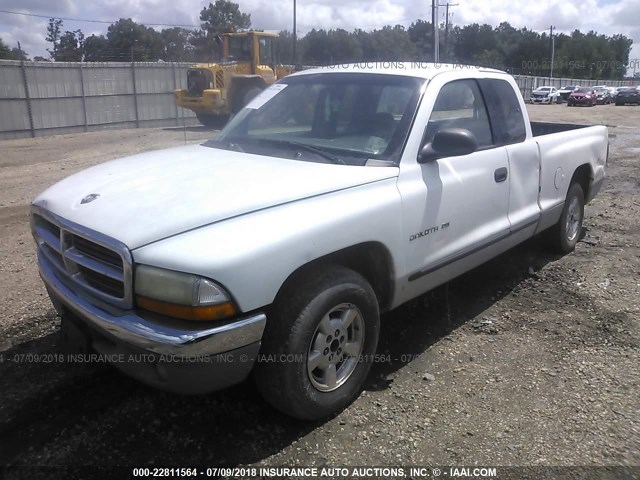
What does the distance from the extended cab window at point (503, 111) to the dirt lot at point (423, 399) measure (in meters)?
1.33

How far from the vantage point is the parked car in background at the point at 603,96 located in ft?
156

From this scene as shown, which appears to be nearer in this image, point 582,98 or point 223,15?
point 582,98

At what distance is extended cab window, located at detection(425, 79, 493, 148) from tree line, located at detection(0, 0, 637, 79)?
15464mm

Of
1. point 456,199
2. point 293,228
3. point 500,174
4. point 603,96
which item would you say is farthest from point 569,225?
point 603,96

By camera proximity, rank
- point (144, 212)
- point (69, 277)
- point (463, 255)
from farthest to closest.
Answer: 1. point (463, 255)
2. point (69, 277)
3. point (144, 212)

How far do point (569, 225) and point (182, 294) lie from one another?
179 inches

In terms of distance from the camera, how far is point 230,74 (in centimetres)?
1931

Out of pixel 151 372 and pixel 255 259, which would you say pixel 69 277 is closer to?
pixel 151 372

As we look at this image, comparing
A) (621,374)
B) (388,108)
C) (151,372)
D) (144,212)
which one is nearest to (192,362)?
(151,372)

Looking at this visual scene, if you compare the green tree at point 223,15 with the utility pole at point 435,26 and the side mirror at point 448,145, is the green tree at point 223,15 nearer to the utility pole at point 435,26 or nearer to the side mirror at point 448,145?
the utility pole at point 435,26

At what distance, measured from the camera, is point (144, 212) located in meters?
2.63

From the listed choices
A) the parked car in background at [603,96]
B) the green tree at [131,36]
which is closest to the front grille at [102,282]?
the parked car in background at [603,96]

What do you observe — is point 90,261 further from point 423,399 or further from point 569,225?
point 569,225

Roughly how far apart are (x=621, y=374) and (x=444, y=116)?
6.56 ft
